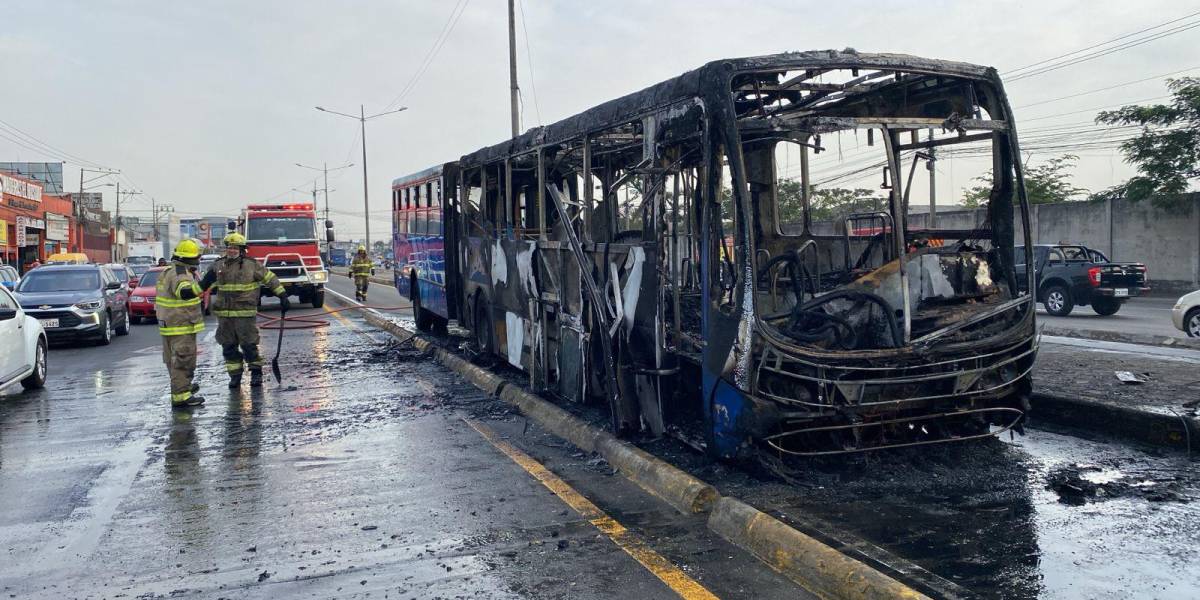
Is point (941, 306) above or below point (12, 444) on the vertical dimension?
above

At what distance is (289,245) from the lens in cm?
2453

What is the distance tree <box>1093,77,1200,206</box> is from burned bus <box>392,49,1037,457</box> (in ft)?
79.1

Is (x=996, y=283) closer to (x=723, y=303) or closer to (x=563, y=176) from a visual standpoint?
(x=723, y=303)

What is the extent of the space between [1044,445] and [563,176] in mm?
4844

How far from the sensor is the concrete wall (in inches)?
1083

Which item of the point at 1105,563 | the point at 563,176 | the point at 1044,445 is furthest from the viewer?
the point at 563,176

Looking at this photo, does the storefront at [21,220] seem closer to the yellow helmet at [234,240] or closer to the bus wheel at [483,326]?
the yellow helmet at [234,240]

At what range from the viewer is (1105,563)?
4.45 m

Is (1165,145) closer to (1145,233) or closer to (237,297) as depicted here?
(1145,233)

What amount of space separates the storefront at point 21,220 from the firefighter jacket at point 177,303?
32329 mm

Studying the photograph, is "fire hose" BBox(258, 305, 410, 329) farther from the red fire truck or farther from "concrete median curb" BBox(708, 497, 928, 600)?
"concrete median curb" BBox(708, 497, 928, 600)

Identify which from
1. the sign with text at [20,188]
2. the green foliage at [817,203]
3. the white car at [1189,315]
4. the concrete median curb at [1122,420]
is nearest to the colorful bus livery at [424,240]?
the green foliage at [817,203]

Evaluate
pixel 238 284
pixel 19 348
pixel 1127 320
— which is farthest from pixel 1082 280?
pixel 19 348

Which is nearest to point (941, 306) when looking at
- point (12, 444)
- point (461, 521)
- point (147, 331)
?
point (461, 521)
